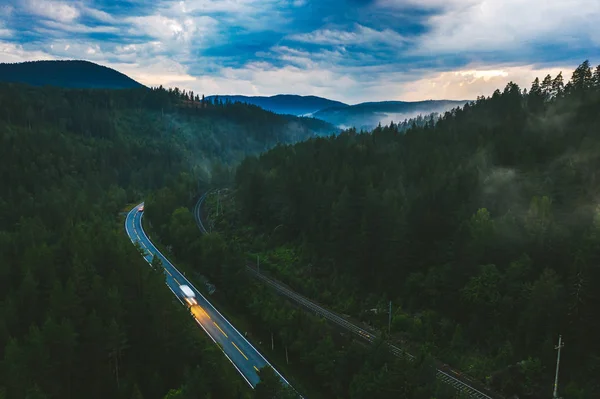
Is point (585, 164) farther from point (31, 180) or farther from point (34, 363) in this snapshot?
point (31, 180)

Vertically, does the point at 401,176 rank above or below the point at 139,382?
above

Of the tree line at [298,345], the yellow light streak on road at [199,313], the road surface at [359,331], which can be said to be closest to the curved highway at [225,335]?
the yellow light streak on road at [199,313]

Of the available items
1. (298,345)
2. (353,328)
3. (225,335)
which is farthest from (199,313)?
(353,328)

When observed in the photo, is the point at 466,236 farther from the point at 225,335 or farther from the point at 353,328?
the point at 225,335

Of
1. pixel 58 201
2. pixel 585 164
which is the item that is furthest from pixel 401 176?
pixel 58 201

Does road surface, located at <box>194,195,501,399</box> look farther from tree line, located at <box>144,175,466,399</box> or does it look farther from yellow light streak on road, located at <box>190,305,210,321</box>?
yellow light streak on road, located at <box>190,305,210,321</box>
